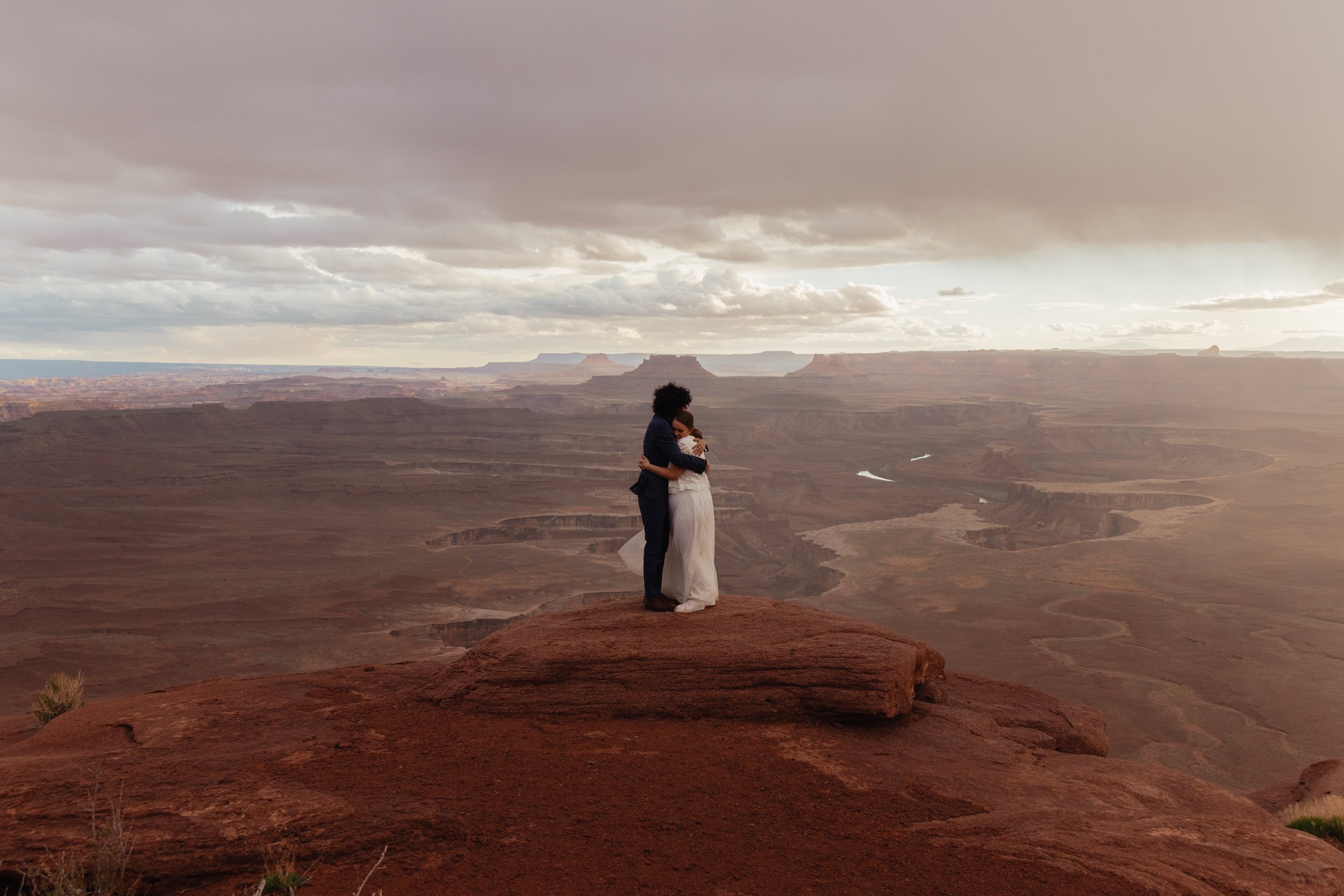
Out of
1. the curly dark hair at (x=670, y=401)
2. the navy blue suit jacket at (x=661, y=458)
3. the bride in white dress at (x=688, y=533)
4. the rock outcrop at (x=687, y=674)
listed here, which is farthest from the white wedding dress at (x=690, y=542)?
the rock outcrop at (x=687, y=674)

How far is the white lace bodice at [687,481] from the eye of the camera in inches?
371

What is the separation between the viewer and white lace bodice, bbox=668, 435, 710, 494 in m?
9.42

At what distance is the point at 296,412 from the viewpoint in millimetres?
131750

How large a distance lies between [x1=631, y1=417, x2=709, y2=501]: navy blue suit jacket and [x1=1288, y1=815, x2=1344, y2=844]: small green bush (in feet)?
23.7

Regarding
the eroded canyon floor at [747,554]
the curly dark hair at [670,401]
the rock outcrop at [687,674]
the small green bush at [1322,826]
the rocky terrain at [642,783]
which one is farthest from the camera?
the eroded canyon floor at [747,554]

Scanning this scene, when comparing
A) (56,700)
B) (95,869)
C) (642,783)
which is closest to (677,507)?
(642,783)

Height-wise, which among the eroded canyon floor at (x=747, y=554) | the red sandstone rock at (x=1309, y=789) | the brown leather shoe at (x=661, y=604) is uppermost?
the brown leather shoe at (x=661, y=604)

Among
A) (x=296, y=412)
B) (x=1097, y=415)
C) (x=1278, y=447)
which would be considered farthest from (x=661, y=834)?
(x=1097, y=415)

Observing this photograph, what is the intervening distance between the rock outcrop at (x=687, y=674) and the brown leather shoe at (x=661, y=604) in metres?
0.53

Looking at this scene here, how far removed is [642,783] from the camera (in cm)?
676

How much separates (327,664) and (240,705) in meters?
29.3

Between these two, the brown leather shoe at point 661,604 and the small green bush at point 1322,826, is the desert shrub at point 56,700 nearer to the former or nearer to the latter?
the brown leather shoe at point 661,604

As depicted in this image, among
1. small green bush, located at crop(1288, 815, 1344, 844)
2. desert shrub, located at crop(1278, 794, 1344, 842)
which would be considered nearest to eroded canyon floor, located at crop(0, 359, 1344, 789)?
desert shrub, located at crop(1278, 794, 1344, 842)

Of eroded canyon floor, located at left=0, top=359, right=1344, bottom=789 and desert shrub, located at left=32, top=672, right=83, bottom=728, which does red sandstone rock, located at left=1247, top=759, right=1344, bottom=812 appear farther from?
desert shrub, located at left=32, top=672, right=83, bottom=728
